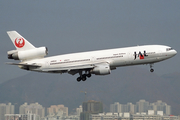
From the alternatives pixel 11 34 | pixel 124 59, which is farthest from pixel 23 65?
pixel 124 59

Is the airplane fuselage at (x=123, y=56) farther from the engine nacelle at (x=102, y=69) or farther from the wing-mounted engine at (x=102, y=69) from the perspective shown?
the engine nacelle at (x=102, y=69)

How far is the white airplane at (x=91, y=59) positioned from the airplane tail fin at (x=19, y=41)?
51.4 inches

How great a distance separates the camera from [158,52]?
7294 cm

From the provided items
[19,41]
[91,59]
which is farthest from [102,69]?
[19,41]

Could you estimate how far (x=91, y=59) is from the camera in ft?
243

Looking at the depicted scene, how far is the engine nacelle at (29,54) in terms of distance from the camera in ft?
256

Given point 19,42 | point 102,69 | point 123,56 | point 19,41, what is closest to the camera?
point 102,69

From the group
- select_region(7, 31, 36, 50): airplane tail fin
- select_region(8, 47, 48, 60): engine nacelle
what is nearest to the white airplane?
select_region(8, 47, 48, 60): engine nacelle

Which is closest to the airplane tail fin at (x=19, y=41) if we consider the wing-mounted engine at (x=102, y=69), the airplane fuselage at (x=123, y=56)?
the airplane fuselage at (x=123, y=56)

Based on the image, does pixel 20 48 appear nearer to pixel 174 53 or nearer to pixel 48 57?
pixel 48 57

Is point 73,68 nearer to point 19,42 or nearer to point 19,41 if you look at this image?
point 19,42

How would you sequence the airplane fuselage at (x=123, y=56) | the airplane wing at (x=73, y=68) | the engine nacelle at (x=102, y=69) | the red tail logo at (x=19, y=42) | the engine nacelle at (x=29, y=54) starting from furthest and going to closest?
the red tail logo at (x=19, y=42) < the engine nacelle at (x=29, y=54) < the airplane wing at (x=73, y=68) < the airplane fuselage at (x=123, y=56) < the engine nacelle at (x=102, y=69)

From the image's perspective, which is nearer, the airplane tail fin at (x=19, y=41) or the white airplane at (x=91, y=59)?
the white airplane at (x=91, y=59)

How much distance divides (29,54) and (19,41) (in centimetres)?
483
